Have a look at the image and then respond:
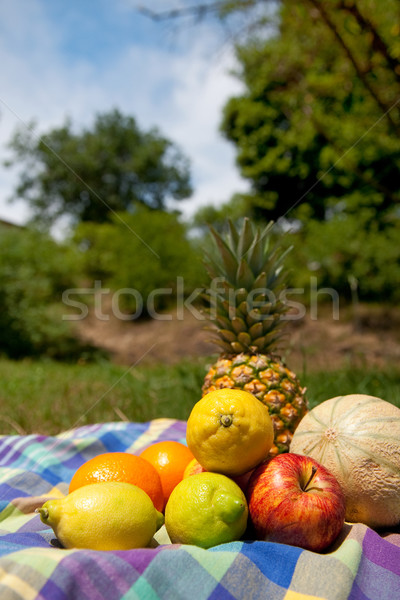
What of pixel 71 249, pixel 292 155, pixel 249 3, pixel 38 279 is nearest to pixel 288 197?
pixel 292 155

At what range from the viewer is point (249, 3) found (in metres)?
4.55

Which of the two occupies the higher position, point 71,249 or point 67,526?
point 71,249

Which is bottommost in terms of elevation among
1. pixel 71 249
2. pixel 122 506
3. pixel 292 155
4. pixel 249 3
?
pixel 122 506

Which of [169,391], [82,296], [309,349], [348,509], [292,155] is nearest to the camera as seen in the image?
[348,509]

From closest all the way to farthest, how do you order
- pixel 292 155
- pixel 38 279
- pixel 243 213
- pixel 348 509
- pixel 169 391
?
1. pixel 348 509
2. pixel 169 391
3. pixel 38 279
4. pixel 292 155
5. pixel 243 213

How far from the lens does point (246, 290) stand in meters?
2.67

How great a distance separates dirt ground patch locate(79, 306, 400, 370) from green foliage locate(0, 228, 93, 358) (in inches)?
51.5

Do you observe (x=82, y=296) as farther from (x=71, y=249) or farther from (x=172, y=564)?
(x=172, y=564)

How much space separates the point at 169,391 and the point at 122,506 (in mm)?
2876

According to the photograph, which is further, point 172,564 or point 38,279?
point 38,279

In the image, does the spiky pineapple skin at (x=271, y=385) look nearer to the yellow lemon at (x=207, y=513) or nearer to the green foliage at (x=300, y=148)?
the yellow lemon at (x=207, y=513)

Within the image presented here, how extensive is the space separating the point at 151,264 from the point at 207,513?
11922 millimetres

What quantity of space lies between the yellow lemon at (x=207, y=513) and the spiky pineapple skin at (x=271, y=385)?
2.15 feet

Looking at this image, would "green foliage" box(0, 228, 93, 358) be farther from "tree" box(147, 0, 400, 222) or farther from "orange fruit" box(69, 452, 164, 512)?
"orange fruit" box(69, 452, 164, 512)
